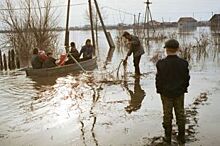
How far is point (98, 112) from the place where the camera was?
1001 centimetres

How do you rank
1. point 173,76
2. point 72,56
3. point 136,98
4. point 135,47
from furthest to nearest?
point 72,56, point 135,47, point 136,98, point 173,76

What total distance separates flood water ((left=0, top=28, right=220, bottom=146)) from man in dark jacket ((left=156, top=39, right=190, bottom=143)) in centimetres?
38

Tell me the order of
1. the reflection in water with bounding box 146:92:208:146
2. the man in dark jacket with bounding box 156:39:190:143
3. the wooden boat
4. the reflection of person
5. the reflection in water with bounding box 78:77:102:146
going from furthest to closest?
1. the wooden boat
2. the reflection of person
3. the reflection in water with bounding box 78:77:102:146
4. the reflection in water with bounding box 146:92:208:146
5. the man in dark jacket with bounding box 156:39:190:143

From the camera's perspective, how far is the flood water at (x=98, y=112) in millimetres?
7730

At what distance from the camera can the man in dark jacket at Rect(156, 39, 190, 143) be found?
716 centimetres

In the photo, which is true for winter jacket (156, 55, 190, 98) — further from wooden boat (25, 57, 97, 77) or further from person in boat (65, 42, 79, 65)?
person in boat (65, 42, 79, 65)

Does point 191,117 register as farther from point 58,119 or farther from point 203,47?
point 203,47

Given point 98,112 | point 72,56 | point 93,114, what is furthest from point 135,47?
point 93,114

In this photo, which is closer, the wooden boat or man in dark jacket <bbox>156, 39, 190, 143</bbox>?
man in dark jacket <bbox>156, 39, 190, 143</bbox>

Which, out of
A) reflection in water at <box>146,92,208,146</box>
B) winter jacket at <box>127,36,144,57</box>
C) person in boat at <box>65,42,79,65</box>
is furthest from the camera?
person in boat at <box>65,42,79,65</box>

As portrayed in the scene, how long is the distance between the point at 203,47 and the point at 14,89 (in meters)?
15.6

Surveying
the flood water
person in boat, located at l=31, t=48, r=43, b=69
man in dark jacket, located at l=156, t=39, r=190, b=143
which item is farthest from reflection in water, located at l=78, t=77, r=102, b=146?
person in boat, located at l=31, t=48, r=43, b=69

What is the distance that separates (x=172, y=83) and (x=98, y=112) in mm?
3219

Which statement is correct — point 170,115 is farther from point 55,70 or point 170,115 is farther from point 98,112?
point 55,70
